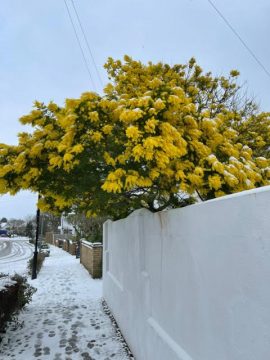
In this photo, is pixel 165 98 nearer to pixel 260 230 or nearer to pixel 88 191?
pixel 88 191

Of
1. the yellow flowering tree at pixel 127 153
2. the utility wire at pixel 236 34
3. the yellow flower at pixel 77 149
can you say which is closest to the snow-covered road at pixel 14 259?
the yellow flowering tree at pixel 127 153

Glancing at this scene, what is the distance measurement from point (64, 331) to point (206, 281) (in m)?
4.72

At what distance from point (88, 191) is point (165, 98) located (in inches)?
66.7

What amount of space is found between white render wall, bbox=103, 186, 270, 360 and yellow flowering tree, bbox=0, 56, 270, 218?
0.62 meters

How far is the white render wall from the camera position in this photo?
6.32 feet

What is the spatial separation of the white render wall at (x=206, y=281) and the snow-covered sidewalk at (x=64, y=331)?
2.91 feet

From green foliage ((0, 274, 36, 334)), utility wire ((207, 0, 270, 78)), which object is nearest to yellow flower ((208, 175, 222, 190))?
green foliage ((0, 274, 36, 334))

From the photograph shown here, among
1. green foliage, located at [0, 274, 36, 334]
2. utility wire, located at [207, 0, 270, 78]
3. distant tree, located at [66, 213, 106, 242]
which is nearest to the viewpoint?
green foliage, located at [0, 274, 36, 334]

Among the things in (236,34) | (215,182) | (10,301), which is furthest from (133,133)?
(236,34)

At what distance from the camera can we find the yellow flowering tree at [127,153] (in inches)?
141

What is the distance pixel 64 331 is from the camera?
635cm

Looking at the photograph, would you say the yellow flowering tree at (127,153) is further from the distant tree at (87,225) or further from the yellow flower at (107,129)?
the distant tree at (87,225)

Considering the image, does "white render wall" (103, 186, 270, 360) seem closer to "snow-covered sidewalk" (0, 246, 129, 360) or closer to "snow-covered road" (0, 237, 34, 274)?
"snow-covered sidewalk" (0, 246, 129, 360)

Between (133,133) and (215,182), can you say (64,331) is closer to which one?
(215,182)
